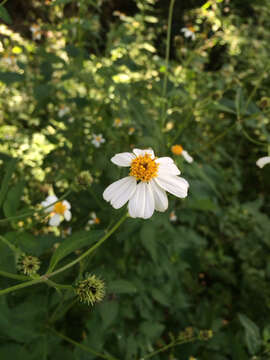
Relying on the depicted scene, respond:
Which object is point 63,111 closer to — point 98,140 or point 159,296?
point 98,140

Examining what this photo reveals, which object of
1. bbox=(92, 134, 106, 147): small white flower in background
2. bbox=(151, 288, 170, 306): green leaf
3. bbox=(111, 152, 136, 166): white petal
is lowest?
bbox=(151, 288, 170, 306): green leaf

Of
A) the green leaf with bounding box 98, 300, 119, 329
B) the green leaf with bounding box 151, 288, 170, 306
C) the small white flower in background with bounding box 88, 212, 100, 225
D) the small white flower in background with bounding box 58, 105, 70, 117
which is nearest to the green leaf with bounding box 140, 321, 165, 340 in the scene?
the green leaf with bounding box 151, 288, 170, 306

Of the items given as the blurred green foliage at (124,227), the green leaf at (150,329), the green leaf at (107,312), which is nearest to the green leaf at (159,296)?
the blurred green foliage at (124,227)

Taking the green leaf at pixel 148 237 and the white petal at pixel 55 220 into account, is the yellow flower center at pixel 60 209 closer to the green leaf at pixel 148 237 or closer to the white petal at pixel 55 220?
the white petal at pixel 55 220

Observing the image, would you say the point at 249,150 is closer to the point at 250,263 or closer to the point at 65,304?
the point at 250,263

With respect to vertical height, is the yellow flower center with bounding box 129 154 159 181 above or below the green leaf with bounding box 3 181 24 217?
below

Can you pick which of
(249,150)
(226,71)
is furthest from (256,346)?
(249,150)

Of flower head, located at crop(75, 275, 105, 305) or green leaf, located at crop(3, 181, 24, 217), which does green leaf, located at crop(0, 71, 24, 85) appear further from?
flower head, located at crop(75, 275, 105, 305)
